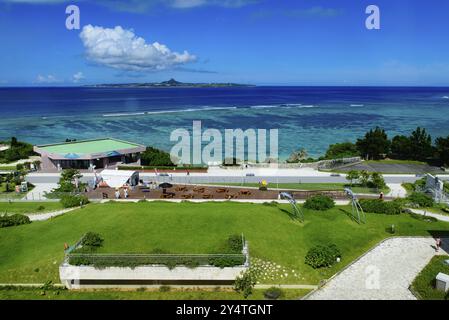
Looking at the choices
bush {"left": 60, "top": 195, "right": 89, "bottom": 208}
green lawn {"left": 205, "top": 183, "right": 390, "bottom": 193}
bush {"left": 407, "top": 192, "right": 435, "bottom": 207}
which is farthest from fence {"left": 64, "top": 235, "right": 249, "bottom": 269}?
green lawn {"left": 205, "top": 183, "right": 390, "bottom": 193}

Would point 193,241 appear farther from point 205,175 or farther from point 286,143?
point 286,143

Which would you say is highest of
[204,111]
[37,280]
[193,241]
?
[204,111]

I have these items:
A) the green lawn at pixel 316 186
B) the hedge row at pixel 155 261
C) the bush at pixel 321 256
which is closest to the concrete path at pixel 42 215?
the hedge row at pixel 155 261

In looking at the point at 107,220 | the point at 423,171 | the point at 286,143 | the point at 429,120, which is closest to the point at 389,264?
the point at 107,220

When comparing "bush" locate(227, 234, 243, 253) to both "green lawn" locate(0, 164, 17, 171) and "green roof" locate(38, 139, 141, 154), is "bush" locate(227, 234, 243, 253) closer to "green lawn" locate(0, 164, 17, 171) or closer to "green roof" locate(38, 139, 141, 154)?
"green roof" locate(38, 139, 141, 154)

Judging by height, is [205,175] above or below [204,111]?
below
